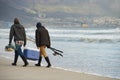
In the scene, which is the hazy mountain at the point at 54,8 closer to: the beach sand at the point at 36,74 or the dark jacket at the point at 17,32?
the dark jacket at the point at 17,32

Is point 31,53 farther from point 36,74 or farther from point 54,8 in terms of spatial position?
point 54,8

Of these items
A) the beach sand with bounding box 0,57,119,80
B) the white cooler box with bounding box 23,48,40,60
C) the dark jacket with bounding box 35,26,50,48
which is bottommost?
the beach sand with bounding box 0,57,119,80

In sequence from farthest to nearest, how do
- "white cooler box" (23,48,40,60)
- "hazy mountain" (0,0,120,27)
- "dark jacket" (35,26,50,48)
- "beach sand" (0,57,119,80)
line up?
"hazy mountain" (0,0,120,27) → "white cooler box" (23,48,40,60) → "dark jacket" (35,26,50,48) → "beach sand" (0,57,119,80)

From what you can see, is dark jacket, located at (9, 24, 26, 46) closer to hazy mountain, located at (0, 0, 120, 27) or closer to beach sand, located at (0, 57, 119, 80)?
beach sand, located at (0, 57, 119, 80)

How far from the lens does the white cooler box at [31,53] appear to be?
33.8 feet

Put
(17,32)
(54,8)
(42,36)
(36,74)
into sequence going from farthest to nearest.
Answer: (54,8), (42,36), (17,32), (36,74)

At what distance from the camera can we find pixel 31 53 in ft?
34.2

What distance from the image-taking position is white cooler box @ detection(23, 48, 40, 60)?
1032cm

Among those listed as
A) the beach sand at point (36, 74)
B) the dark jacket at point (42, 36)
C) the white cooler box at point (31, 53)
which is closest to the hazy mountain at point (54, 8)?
the white cooler box at point (31, 53)

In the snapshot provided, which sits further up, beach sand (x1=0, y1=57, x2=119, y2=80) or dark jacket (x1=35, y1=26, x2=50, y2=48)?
dark jacket (x1=35, y1=26, x2=50, y2=48)

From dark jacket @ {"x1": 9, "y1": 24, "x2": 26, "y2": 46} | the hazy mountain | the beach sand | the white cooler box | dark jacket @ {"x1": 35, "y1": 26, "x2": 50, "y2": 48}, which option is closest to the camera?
the beach sand

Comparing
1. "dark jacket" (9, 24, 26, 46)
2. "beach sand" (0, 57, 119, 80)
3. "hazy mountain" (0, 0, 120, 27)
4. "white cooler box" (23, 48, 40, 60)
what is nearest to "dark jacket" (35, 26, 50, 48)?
"dark jacket" (9, 24, 26, 46)

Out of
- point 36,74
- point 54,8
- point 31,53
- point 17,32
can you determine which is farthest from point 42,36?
point 54,8

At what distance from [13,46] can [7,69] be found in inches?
25.9
